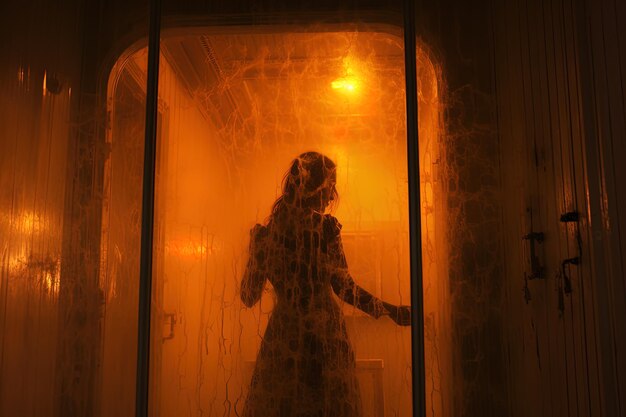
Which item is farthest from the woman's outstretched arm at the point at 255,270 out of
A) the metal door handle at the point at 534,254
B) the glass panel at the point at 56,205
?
the metal door handle at the point at 534,254

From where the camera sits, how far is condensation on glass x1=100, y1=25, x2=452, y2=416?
1595mm

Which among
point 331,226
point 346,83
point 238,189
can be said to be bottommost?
point 331,226

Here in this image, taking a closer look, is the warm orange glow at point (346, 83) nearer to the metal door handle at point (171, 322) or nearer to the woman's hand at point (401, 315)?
the woman's hand at point (401, 315)

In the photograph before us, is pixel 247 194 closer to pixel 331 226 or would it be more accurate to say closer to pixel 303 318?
pixel 331 226

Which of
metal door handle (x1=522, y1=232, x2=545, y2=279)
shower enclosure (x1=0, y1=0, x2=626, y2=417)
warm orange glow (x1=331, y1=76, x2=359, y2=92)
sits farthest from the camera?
warm orange glow (x1=331, y1=76, x2=359, y2=92)

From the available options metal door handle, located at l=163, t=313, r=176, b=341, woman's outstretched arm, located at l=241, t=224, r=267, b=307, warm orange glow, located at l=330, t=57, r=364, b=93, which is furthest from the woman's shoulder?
metal door handle, located at l=163, t=313, r=176, b=341

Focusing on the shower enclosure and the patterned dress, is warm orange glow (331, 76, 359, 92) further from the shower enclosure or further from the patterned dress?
the patterned dress

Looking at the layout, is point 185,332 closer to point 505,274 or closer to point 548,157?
point 505,274

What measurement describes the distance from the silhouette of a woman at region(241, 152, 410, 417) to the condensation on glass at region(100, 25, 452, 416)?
3 centimetres

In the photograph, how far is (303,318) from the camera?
1.62m

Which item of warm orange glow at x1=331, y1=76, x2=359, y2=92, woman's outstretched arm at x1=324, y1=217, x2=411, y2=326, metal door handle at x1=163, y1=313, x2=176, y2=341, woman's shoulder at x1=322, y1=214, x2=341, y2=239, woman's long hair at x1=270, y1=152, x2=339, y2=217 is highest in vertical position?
warm orange glow at x1=331, y1=76, x2=359, y2=92

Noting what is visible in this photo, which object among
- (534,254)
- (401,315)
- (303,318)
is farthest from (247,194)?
(534,254)

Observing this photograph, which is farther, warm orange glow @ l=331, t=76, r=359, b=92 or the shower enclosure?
warm orange glow @ l=331, t=76, r=359, b=92

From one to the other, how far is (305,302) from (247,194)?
361 mm
